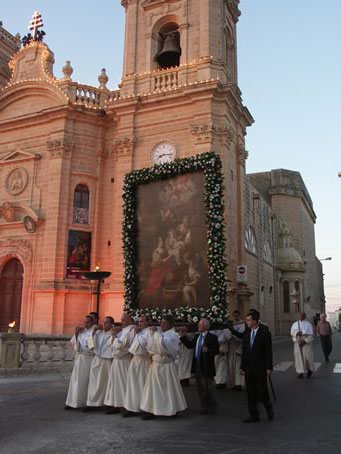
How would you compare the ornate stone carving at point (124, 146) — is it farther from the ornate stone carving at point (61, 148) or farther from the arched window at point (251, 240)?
the arched window at point (251, 240)

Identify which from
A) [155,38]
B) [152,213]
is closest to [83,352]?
[152,213]

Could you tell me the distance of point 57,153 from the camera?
23.8 metres

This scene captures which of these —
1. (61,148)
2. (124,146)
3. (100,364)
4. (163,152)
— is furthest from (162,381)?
(61,148)

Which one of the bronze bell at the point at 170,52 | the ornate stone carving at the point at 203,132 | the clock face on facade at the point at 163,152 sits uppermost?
the bronze bell at the point at 170,52

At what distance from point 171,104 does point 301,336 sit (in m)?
13.0

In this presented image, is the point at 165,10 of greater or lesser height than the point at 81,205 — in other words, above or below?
above

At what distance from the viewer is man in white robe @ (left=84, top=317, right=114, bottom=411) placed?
9422 millimetres

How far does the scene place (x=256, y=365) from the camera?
8.21 m

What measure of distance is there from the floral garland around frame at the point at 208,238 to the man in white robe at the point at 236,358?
142 cm

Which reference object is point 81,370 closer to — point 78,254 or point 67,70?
point 78,254

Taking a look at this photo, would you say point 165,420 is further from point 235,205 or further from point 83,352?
point 235,205

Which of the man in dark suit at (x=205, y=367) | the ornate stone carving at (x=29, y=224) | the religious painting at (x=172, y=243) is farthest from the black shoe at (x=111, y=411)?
the ornate stone carving at (x=29, y=224)

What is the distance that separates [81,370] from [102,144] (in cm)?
1660

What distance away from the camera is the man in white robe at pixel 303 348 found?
44.7 feet
